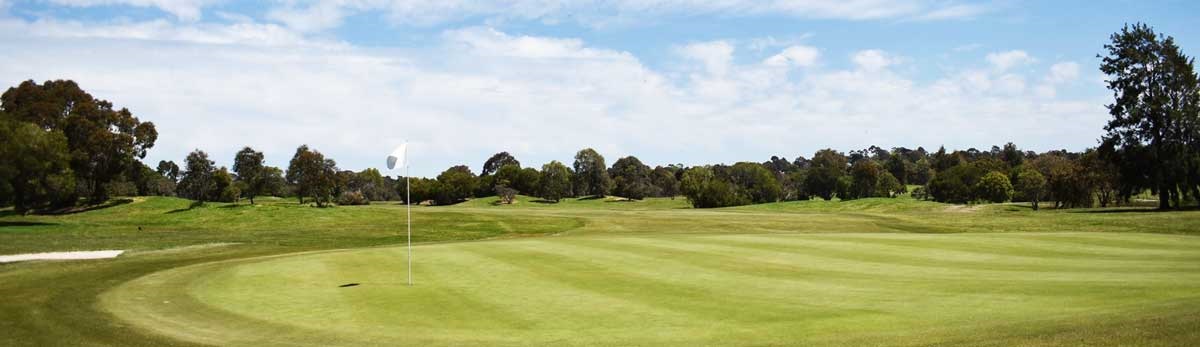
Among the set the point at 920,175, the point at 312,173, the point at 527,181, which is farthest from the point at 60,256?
the point at 920,175

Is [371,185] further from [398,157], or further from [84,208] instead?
[398,157]

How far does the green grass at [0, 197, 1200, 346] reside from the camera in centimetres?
1247

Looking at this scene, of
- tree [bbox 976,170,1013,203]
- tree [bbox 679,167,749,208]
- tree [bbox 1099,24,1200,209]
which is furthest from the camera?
tree [bbox 679,167,749,208]

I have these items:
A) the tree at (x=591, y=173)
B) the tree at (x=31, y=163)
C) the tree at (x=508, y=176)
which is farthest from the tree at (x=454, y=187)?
the tree at (x=31, y=163)

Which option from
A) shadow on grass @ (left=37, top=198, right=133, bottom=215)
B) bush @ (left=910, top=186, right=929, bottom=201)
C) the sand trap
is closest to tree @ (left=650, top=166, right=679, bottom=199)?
bush @ (left=910, top=186, right=929, bottom=201)

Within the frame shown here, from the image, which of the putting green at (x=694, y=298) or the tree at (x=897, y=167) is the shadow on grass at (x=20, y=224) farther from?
Answer: the tree at (x=897, y=167)

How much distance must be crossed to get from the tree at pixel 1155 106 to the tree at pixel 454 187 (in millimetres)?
110900

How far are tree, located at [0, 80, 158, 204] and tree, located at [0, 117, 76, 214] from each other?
37.4 ft

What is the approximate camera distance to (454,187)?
147 meters

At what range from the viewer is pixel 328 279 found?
66.7 feet

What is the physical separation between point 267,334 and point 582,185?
15166 centimetres

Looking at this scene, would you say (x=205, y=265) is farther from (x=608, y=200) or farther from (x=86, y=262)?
(x=608, y=200)

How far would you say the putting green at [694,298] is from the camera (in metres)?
12.3

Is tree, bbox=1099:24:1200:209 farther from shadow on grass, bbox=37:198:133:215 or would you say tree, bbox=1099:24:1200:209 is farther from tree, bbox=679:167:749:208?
shadow on grass, bbox=37:198:133:215
